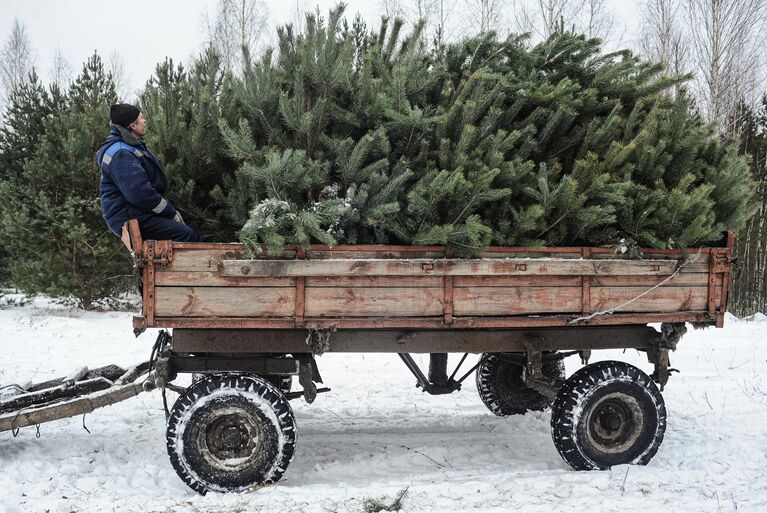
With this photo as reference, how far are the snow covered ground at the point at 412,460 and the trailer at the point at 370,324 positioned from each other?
1.12 feet

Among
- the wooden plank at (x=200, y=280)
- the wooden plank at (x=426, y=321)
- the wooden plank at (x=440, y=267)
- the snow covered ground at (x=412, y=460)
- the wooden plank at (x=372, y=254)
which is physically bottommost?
the snow covered ground at (x=412, y=460)

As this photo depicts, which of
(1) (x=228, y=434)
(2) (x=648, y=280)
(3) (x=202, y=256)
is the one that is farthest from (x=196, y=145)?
(2) (x=648, y=280)

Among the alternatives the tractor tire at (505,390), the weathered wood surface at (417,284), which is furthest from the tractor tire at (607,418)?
the tractor tire at (505,390)

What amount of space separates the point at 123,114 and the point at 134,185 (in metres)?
0.65

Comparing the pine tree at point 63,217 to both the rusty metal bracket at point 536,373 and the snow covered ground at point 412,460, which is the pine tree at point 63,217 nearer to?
the snow covered ground at point 412,460

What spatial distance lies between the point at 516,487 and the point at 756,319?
39.6 ft

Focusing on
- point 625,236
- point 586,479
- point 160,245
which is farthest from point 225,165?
point 586,479

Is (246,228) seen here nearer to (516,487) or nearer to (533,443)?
(516,487)

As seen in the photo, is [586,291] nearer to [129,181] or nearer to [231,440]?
[231,440]

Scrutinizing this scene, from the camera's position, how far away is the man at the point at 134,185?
4047 millimetres

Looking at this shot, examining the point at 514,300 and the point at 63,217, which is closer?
the point at 514,300

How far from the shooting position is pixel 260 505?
3.64m

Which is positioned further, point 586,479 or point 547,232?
point 547,232

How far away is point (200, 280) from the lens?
3.94m
